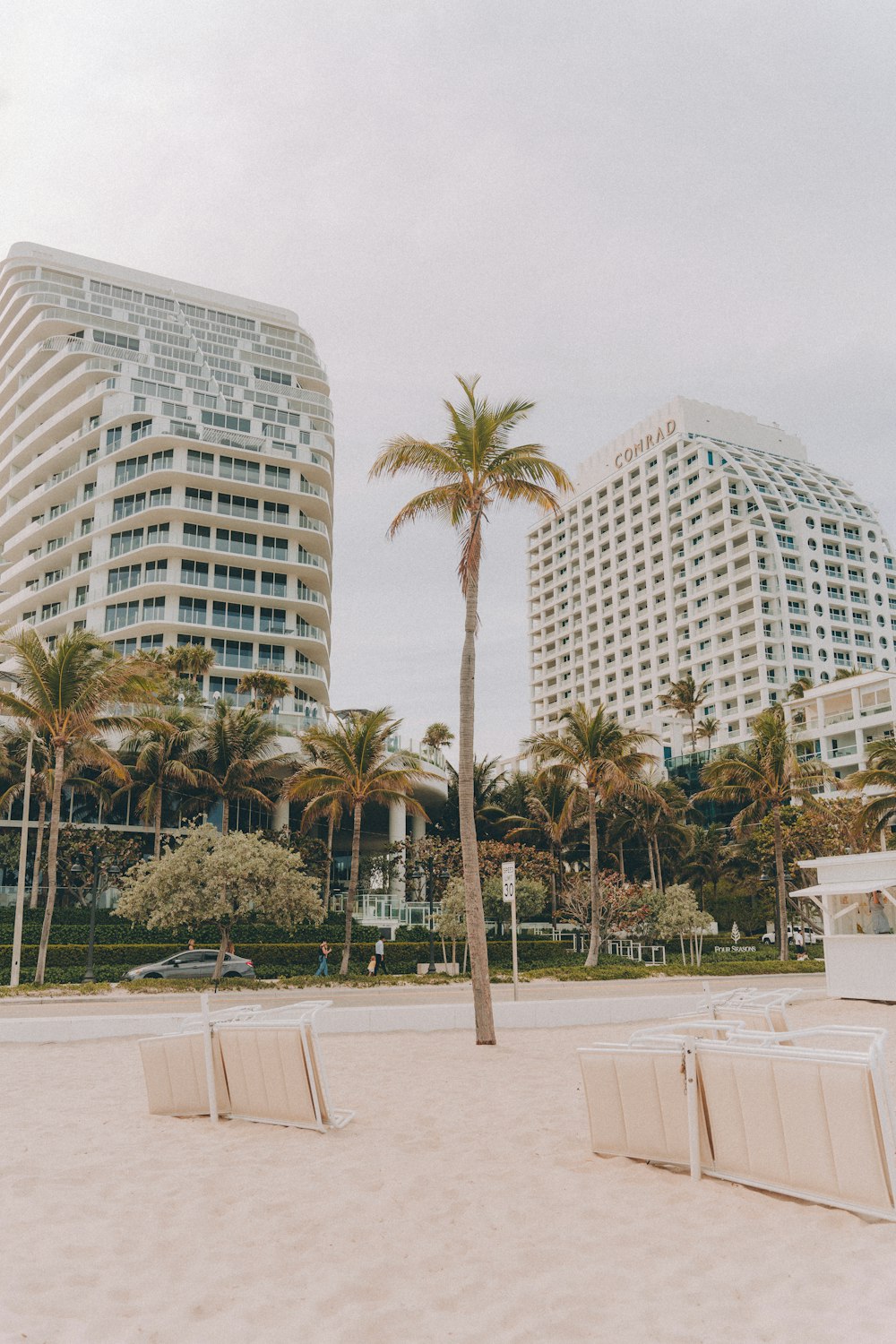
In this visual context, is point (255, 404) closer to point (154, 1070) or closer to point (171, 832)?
point (171, 832)

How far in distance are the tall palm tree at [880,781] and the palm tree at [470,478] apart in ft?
72.7

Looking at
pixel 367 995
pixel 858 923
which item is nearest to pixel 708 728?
pixel 858 923

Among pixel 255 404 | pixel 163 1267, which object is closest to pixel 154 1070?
pixel 163 1267

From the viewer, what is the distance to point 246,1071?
27.0ft

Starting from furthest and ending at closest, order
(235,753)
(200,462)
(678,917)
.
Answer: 1. (200,462)
2. (678,917)
3. (235,753)

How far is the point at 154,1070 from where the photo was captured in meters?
8.65

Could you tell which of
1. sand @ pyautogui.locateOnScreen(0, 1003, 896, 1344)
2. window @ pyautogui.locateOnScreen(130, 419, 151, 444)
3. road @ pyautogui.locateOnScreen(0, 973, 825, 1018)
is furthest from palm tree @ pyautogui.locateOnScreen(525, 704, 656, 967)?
window @ pyautogui.locateOnScreen(130, 419, 151, 444)

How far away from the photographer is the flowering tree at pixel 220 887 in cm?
2788

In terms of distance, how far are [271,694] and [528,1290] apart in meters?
48.2

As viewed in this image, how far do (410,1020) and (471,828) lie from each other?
10.4ft

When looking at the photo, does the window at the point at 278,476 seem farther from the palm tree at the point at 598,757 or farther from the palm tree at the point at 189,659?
the palm tree at the point at 598,757

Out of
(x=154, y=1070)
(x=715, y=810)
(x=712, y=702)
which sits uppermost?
(x=712, y=702)

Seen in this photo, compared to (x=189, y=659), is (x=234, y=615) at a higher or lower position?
higher

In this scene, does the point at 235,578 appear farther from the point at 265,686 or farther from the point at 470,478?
the point at 470,478
